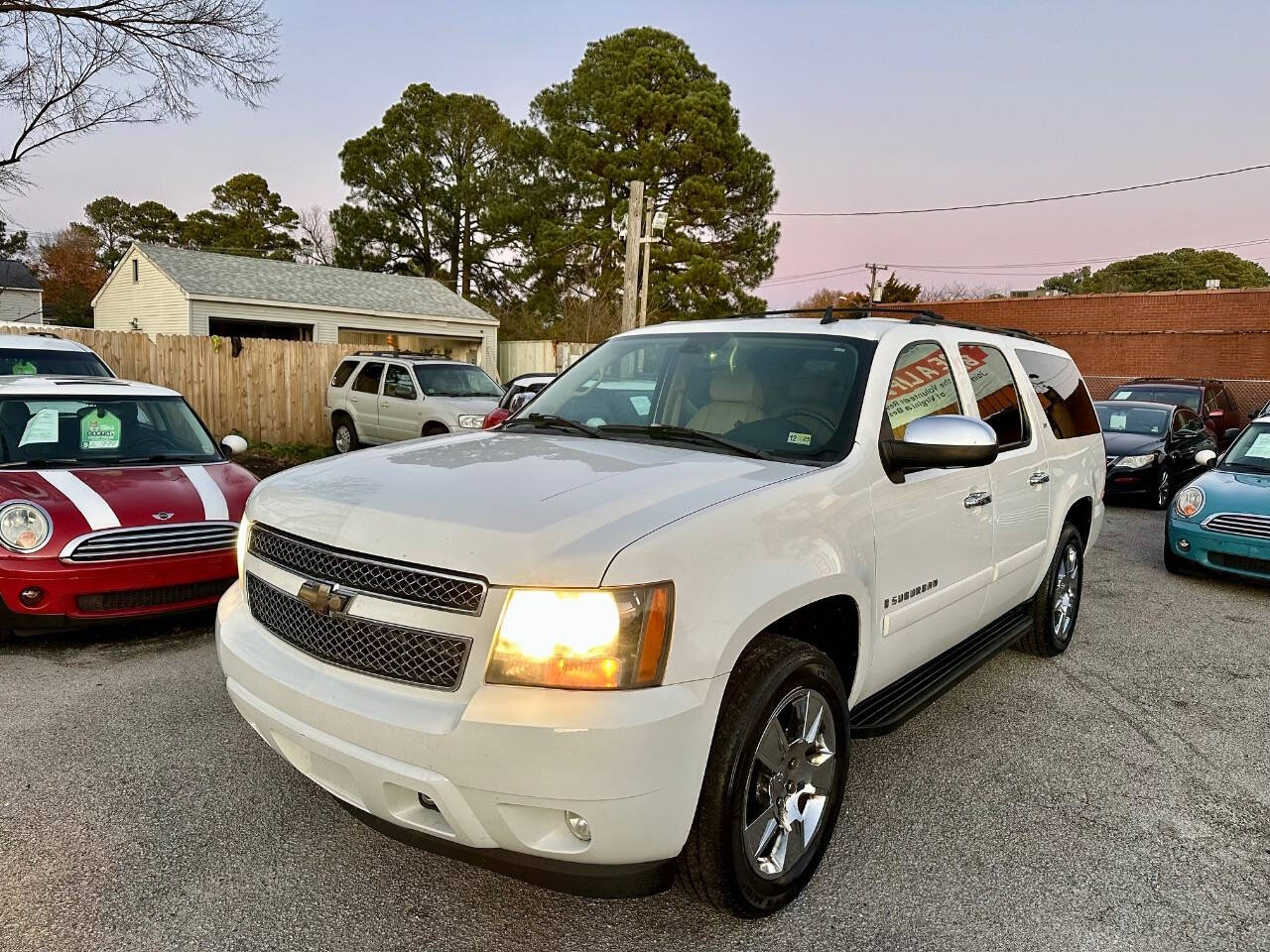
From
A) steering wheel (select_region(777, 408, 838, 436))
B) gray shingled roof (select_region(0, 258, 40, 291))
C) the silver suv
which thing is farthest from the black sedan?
gray shingled roof (select_region(0, 258, 40, 291))

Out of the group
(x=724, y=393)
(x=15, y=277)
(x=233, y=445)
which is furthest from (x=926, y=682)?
(x=15, y=277)

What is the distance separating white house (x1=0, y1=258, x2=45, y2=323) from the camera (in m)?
44.5

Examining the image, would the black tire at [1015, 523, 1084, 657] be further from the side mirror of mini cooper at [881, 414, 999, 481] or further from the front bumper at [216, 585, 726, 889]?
the front bumper at [216, 585, 726, 889]

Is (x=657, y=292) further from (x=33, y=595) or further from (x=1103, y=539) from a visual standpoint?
(x=33, y=595)

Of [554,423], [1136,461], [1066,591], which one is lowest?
[1066,591]

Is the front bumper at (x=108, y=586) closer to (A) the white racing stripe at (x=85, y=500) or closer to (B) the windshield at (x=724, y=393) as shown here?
(A) the white racing stripe at (x=85, y=500)

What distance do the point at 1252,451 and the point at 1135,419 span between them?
4.99m

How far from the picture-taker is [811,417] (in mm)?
3211

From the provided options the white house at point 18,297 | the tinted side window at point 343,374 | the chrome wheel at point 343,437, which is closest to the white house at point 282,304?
the tinted side window at point 343,374

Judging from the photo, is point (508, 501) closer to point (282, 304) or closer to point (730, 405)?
point (730, 405)

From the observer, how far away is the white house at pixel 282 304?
22.9 metres

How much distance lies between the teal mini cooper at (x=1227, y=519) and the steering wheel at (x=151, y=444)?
818 cm

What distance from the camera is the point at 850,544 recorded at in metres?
2.79

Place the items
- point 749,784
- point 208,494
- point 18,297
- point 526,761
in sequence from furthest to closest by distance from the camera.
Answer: point 18,297 < point 208,494 < point 749,784 < point 526,761
